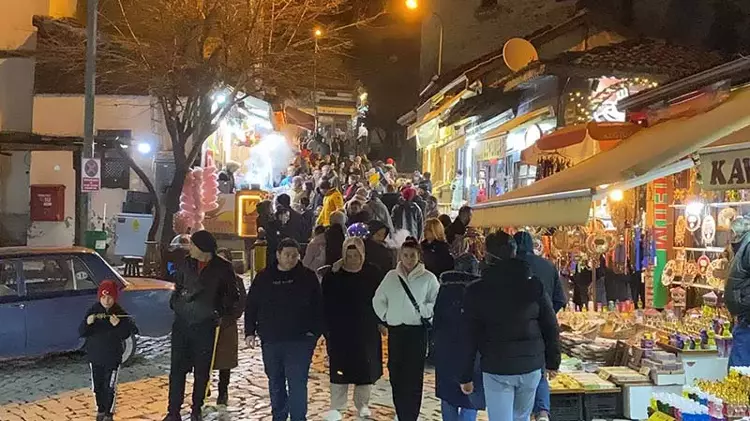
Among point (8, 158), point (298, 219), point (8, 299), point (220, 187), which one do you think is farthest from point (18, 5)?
point (8, 299)

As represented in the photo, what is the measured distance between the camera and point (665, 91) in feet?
30.8

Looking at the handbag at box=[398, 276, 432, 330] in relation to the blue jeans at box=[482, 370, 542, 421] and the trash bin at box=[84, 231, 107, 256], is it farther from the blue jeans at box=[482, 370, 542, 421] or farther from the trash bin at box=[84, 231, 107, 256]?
the trash bin at box=[84, 231, 107, 256]

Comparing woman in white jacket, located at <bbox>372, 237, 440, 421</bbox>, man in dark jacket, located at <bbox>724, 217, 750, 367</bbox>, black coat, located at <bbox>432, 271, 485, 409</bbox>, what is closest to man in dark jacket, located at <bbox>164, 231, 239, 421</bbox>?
woman in white jacket, located at <bbox>372, 237, 440, 421</bbox>

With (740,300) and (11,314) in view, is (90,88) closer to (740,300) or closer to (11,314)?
(11,314)

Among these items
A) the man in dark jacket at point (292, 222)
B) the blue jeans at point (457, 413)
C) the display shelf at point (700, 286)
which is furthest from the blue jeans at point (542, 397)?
the man in dark jacket at point (292, 222)

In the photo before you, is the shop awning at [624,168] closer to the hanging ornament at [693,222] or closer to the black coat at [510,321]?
the black coat at [510,321]

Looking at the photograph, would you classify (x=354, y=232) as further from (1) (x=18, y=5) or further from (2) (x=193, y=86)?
(1) (x=18, y=5)

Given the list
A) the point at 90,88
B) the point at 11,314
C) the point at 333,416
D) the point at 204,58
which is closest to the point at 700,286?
the point at 333,416

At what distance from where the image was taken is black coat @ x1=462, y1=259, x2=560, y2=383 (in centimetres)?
562

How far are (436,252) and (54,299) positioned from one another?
5.19 meters

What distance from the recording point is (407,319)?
718 centimetres

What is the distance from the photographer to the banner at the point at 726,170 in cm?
596

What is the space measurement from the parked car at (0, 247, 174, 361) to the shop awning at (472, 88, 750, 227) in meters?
5.48

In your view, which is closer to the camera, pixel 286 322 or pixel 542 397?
pixel 286 322
